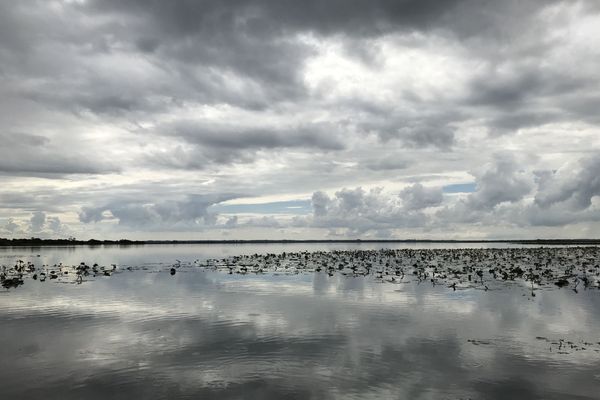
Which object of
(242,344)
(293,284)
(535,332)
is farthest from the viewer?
(293,284)

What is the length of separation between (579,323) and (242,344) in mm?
19121

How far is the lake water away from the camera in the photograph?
14281 millimetres

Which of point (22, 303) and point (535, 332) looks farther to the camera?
point (22, 303)

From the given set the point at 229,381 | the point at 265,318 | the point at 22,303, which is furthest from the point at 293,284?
the point at 229,381

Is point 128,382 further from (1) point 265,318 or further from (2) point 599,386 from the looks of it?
(2) point 599,386

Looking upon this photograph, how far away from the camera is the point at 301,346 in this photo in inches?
765

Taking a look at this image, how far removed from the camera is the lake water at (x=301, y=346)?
1428 centimetres

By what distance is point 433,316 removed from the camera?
26203mm

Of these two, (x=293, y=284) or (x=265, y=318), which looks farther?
(x=293, y=284)

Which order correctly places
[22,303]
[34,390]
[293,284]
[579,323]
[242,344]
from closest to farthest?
1. [34,390]
2. [242,344]
3. [579,323]
4. [22,303]
5. [293,284]

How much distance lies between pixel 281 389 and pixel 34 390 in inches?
323

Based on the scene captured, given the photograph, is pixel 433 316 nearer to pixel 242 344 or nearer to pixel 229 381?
pixel 242 344

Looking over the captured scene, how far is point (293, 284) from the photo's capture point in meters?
43.9

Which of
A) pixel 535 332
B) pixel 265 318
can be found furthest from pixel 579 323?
pixel 265 318
